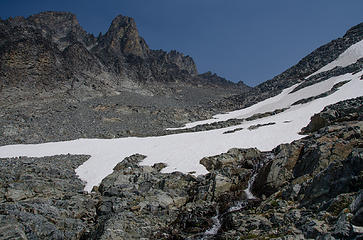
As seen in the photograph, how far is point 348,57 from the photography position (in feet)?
172

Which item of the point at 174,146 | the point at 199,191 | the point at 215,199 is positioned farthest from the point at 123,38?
the point at 215,199

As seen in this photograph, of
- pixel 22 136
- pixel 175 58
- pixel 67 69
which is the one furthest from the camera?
pixel 175 58

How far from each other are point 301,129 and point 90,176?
62.2 feet

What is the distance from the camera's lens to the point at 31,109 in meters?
49.3

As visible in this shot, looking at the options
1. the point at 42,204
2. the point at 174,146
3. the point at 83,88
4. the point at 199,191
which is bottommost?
the point at 199,191

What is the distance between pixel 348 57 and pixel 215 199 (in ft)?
174

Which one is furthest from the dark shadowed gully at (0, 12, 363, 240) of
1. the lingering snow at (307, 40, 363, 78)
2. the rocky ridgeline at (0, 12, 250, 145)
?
the lingering snow at (307, 40, 363, 78)

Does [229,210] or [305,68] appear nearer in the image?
[229,210]

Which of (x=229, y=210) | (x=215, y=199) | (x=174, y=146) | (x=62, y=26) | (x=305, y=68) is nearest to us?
(x=229, y=210)

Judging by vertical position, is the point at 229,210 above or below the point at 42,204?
below

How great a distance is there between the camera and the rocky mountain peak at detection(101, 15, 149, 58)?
114688 mm

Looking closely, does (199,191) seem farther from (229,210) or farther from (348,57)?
(348,57)

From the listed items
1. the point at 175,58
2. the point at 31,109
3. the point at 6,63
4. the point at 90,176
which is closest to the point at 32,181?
the point at 90,176

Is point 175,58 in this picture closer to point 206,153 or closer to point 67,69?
point 67,69
